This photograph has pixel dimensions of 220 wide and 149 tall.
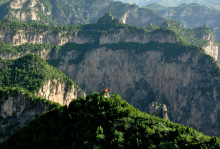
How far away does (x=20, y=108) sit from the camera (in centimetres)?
10362

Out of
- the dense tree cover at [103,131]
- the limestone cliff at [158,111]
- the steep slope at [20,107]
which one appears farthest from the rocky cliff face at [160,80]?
the dense tree cover at [103,131]

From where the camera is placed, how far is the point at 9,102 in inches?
4067

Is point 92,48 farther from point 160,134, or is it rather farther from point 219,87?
point 160,134

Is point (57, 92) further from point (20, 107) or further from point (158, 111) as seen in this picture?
point (158, 111)

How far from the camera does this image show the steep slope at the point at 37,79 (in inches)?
4808

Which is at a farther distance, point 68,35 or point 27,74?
point 68,35

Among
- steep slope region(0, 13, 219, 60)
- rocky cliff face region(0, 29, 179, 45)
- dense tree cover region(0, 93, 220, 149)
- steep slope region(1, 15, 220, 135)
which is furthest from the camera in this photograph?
rocky cliff face region(0, 29, 179, 45)

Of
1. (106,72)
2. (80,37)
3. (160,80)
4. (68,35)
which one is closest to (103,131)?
(160,80)

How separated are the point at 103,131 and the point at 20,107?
52.4 metres

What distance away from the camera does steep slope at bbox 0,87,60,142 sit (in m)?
102

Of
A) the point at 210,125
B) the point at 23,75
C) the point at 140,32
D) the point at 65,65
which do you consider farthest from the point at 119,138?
the point at 140,32

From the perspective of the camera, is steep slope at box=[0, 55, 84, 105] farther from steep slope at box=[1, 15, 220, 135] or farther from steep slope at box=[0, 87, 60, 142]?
steep slope at box=[1, 15, 220, 135]

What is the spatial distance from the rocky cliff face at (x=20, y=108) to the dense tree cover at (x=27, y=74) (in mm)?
13576

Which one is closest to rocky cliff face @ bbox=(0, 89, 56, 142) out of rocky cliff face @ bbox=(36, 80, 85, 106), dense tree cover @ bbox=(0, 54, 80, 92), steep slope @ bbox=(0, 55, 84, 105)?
steep slope @ bbox=(0, 55, 84, 105)
